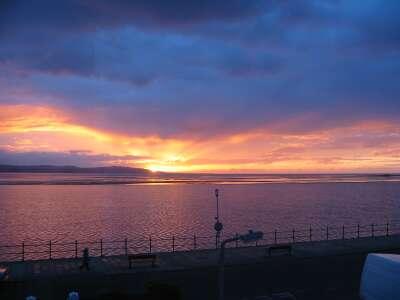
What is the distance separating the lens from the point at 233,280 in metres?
22.6

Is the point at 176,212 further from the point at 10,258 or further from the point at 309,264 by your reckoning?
the point at 309,264

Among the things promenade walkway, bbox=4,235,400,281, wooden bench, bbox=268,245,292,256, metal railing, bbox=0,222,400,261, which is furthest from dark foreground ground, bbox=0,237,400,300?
metal railing, bbox=0,222,400,261

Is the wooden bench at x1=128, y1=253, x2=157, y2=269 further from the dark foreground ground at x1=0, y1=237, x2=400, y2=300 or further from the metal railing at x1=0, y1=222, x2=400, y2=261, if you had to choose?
the metal railing at x1=0, y1=222, x2=400, y2=261

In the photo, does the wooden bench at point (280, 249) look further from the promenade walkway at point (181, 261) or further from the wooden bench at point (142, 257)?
the wooden bench at point (142, 257)

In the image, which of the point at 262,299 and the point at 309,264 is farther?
the point at 309,264

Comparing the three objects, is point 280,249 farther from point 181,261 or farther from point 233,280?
point 181,261

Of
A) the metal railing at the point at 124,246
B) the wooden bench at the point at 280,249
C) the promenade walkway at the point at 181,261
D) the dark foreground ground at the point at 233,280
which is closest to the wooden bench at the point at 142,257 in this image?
the promenade walkway at the point at 181,261

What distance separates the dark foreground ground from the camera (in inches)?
798

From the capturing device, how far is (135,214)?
243 feet

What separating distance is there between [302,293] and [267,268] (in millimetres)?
3445

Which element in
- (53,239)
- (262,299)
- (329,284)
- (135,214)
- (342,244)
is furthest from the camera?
(135,214)

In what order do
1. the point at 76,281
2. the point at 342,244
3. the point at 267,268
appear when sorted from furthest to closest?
the point at 342,244 → the point at 267,268 → the point at 76,281

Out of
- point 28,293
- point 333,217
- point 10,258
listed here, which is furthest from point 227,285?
point 333,217

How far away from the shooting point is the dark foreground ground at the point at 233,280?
798 inches
